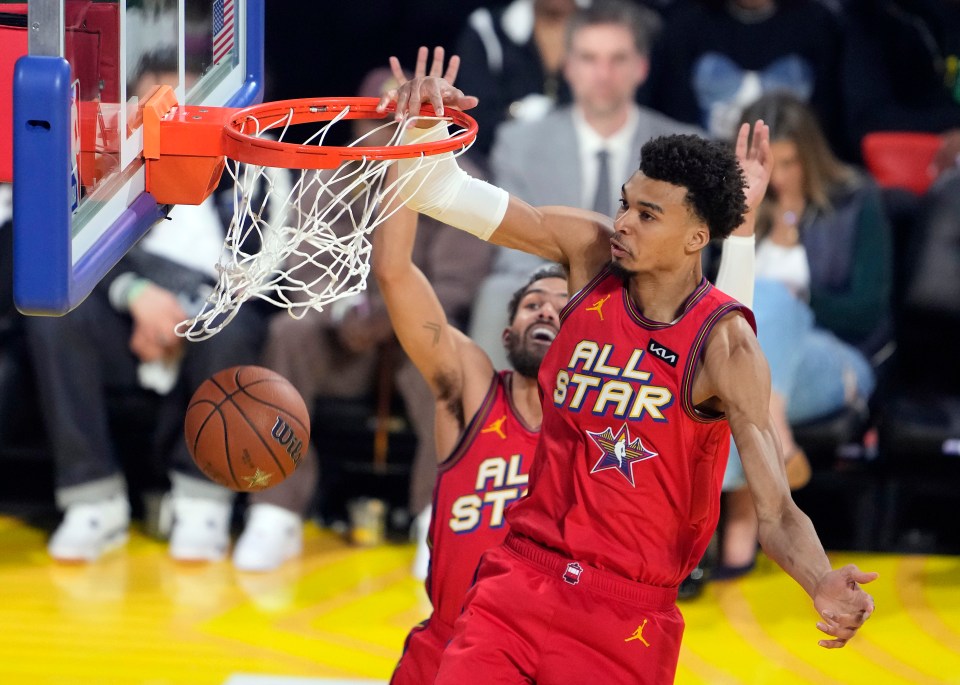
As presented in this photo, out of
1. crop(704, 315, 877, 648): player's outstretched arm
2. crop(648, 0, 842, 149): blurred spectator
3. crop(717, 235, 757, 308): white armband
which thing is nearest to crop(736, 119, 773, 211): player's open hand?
crop(717, 235, 757, 308): white armband

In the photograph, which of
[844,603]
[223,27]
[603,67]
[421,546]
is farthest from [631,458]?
[603,67]

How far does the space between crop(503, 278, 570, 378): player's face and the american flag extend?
115cm

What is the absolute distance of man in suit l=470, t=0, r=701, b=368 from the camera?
6496mm

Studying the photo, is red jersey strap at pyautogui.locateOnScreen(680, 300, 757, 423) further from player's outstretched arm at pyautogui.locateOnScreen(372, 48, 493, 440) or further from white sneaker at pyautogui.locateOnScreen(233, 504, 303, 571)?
white sneaker at pyautogui.locateOnScreen(233, 504, 303, 571)

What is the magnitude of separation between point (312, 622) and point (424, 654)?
5.81 ft

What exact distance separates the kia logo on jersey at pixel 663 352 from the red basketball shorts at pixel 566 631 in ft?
1.67

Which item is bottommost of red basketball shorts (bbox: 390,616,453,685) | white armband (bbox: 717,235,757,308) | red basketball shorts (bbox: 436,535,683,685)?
red basketball shorts (bbox: 390,616,453,685)

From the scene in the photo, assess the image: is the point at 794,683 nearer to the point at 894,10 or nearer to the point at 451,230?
the point at 451,230

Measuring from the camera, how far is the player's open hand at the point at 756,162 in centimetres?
377

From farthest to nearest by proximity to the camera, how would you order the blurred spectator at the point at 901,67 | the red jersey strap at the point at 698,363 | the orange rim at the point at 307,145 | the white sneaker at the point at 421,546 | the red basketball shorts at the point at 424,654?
the blurred spectator at the point at 901,67
the white sneaker at the point at 421,546
the red basketball shorts at the point at 424,654
the orange rim at the point at 307,145
the red jersey strap at the point at 698,363

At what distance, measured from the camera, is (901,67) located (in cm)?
729

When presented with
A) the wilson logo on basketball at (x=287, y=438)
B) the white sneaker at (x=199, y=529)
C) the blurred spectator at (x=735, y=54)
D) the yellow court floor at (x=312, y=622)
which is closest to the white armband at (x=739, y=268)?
the wilson logo on basketball at (x=287, y=438)

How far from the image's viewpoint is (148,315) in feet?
20.4

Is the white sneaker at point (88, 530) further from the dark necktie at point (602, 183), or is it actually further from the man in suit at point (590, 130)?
the dark necktie at point (602, 183)
